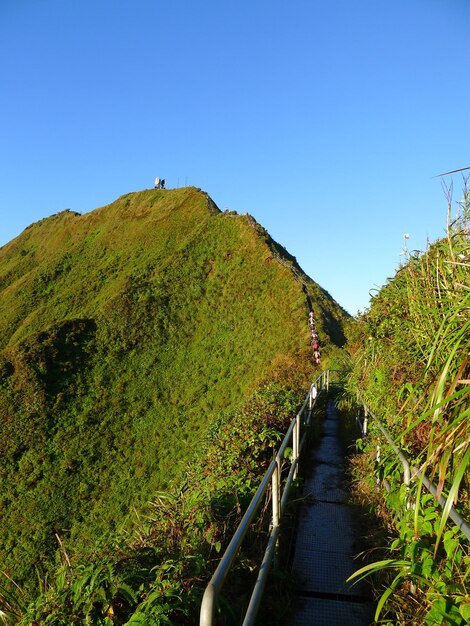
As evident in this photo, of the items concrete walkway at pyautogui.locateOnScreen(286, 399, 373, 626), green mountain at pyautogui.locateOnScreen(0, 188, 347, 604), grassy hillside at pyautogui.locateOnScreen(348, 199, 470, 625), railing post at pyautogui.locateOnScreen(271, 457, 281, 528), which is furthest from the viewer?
green mountain at pyautogui.locateOnScreen(0, 188, 347, 604)

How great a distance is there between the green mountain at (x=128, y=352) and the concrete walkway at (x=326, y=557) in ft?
9.44

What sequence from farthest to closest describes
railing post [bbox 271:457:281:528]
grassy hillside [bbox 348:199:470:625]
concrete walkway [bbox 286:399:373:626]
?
railing post [bbox 271:457:281:528] < concrete walkway [bbox 286:399:373:626] < grassy hillside [bbox 348:199:470:625]

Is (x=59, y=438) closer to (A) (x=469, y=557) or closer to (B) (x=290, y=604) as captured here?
(B) (x=290, y=604)

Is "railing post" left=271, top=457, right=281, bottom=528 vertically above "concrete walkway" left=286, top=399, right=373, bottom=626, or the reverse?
"railing post" left=271, top=457, right=281, bottom=528

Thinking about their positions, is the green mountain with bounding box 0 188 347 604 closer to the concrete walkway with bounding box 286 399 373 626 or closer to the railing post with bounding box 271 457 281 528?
the concrete walkway with bounding box 286 399 373 626

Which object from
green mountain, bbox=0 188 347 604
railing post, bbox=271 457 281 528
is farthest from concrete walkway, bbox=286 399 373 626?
green mountain, bbox=0 188 347 604

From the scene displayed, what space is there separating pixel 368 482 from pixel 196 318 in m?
30.5

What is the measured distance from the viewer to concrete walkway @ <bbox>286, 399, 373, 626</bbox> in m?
3.90

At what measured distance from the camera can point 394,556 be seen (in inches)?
169

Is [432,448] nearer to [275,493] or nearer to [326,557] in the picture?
[275,493]

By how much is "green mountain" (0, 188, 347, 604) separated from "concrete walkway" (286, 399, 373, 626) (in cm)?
288

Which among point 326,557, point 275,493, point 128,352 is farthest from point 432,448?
point 128,352

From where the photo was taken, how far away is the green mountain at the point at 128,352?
71.2 feet

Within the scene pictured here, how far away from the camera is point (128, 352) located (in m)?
32.6
